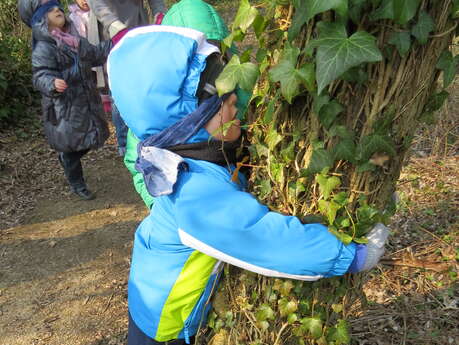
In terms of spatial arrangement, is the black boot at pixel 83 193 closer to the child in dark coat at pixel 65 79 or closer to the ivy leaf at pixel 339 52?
the child in dark coat at pixel 65 79

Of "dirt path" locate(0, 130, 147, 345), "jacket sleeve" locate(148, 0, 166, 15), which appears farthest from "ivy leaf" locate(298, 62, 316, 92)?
"jacket sleeve" locate(148, 0, 166, 15)

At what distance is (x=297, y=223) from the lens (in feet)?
4.03

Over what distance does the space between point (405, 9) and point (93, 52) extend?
3.50m

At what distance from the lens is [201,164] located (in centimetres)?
135

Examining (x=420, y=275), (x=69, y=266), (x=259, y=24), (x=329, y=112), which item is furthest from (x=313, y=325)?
(x=69, y=266)

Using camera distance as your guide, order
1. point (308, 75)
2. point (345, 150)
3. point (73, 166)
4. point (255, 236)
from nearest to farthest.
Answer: point (308, 75)
point (345, 150)
point (255, 236)
point (73, 166)

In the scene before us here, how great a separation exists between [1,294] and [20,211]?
50.0 inches

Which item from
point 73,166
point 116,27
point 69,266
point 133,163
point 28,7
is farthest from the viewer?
point 73,166

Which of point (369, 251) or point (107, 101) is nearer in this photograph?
point (369, 251)

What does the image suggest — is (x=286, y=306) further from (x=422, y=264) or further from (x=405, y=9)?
(x=422, y=264)

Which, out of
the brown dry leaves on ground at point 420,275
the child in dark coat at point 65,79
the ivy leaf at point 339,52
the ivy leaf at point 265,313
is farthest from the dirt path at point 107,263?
the ivy leaf at point 339,52

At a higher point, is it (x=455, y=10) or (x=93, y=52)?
(x=455, y=10)

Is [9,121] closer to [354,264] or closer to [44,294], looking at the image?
[44,294]

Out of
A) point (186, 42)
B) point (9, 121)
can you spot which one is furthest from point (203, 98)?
point (9, 121)
